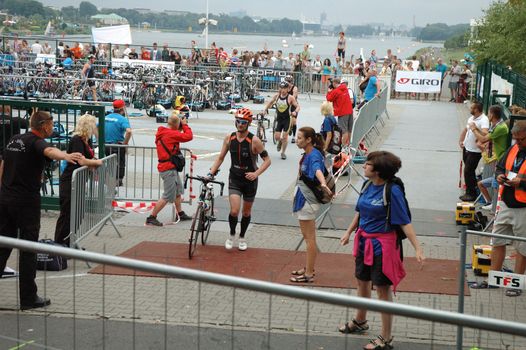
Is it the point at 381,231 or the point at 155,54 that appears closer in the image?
the point at 381,231

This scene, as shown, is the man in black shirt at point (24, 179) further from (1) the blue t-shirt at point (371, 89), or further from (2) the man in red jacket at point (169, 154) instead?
(1) the blue t-shirt at point (371, 89)

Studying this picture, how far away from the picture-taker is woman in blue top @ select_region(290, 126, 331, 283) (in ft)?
30.8

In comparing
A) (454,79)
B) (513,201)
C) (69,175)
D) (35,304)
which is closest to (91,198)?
(69,175)

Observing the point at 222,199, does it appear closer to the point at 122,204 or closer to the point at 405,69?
the point at 122,204

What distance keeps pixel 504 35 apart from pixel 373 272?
857 inches

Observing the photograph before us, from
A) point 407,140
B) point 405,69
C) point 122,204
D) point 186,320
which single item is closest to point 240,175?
point 122,204

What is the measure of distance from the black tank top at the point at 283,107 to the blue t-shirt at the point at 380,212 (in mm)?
11195

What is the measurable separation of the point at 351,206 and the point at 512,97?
24.7ft

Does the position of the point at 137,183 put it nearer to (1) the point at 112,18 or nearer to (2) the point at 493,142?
(2) the point at 493,142

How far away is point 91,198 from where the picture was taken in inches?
422

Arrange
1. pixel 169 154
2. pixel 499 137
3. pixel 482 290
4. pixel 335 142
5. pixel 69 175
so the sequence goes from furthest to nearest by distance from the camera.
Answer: pixel 335 142
pixel 499 137
pixel 169 154
pixel 69 175
pixel 482 290

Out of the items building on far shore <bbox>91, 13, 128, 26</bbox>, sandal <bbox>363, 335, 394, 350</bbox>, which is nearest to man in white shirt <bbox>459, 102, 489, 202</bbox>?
sandal <bbox>363, 335, 394, 350</bbox>

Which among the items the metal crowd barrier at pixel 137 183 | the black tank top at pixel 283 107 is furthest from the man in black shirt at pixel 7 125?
the black tank top at pixel 283 107

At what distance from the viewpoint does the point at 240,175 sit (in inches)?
422
